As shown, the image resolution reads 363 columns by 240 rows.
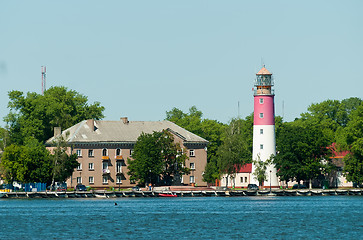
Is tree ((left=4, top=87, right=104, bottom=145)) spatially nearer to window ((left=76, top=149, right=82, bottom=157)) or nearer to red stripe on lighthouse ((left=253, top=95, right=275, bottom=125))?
window ((left=76, top=149, right=82, bottom=157))

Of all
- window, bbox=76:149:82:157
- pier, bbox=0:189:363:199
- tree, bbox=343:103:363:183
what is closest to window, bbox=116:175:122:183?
window, bbox=76:149:82:157

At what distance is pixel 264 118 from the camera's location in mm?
129500

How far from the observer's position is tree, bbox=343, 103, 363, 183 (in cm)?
12262

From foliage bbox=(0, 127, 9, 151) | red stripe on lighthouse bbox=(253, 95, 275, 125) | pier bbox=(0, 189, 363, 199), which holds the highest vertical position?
red stripe on lighthouse bbox=(253, 95, 275, 125)

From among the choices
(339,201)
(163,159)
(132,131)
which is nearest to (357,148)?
(339,201)

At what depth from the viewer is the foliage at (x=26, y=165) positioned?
124 meters

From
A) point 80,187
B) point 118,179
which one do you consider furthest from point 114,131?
point 80,187

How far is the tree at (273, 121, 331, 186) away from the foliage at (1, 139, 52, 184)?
32.5 metres

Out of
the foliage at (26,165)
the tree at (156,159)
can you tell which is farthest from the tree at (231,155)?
the foliage at (26,165)

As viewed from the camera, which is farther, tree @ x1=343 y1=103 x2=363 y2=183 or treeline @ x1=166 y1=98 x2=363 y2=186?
treeline @ x1=166 y1=98 x2=363 y2=186

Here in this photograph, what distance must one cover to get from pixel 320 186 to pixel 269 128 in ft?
50.7

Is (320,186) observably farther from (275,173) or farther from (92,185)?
(92,185)

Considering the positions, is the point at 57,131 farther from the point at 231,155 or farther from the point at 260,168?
the point at 260,168

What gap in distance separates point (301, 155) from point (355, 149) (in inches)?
393
